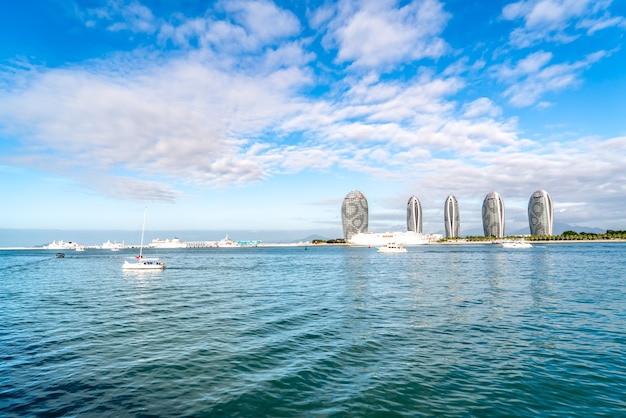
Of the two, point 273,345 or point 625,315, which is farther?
point 625,315

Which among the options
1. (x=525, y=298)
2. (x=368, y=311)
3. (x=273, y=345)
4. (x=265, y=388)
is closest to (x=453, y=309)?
(x=368, y=311)

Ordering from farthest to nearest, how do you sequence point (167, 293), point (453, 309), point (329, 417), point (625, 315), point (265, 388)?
point (167, 293), point (453, 309), point (625, 315), point (265, 388), point (329, 417)

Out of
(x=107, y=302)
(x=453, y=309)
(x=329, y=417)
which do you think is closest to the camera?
(x=329, y=417)

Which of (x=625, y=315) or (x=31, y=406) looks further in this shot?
(x=625, y=315)

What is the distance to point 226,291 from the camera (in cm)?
4966

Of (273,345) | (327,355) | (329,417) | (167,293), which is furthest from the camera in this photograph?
(167,293)

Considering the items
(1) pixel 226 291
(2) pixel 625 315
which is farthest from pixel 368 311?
(1) pixel 226 291

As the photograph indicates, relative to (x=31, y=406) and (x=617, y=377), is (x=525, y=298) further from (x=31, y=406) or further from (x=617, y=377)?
(x=31, y=406)

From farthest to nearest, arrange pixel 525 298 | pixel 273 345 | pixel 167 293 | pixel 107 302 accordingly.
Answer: pixel 167 293
pixel 107 302
pixel 525 298
pixel 273 345

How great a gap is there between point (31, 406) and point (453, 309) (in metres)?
30.7

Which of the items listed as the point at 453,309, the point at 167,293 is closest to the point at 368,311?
the point at 453,309

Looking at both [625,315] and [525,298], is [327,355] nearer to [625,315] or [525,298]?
[625,315]

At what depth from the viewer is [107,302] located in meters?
41.5

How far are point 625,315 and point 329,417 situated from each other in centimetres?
2998
